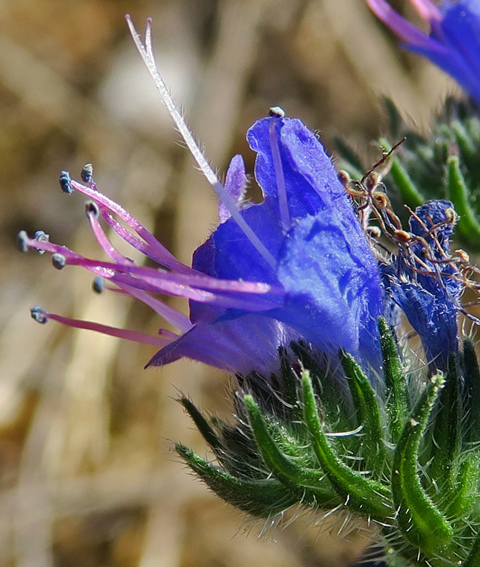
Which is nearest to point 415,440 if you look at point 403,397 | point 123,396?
point 403,397

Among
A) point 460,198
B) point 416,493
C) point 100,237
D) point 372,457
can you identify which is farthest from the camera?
point 460,198

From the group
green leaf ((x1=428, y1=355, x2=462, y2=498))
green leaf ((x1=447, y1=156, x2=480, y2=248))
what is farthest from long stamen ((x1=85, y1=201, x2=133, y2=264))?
green leaf ((x1=447, y1=156, x2=480, y2=248))

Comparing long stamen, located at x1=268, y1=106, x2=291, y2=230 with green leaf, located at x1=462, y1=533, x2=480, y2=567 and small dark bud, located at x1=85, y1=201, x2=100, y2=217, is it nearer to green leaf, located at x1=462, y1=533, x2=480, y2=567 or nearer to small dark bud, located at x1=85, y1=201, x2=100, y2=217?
small dark bud, located at x1=85, y1=201, x2=100, y2=217

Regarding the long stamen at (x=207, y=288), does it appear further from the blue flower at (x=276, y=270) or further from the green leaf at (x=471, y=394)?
the green leaf at (x=471, y=394)

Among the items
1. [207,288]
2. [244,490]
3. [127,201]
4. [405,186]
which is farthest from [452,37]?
[127,201]

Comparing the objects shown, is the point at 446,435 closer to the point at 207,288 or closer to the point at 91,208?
the point at 207,288

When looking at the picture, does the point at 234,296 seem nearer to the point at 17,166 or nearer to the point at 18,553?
the point at 18,553

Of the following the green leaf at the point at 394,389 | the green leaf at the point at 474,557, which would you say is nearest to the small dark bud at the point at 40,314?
the green leaf at the point at 394,389
